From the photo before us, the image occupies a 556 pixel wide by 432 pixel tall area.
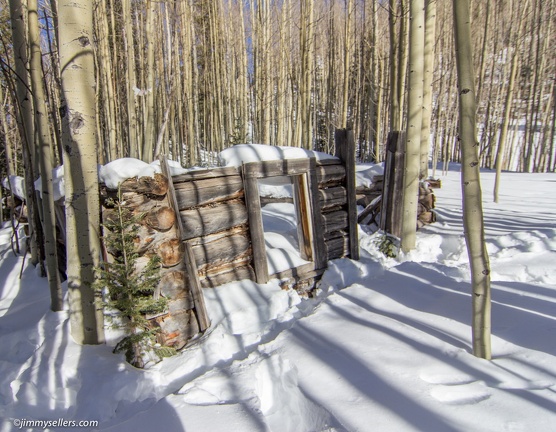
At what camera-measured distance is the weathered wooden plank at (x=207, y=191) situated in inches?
147

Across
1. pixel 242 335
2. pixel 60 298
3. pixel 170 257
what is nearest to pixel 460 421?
pixel 242 335

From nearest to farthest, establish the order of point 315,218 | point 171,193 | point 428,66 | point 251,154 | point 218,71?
point 171,193, point 251,154, point 315,218, point 428,66, point 218,71

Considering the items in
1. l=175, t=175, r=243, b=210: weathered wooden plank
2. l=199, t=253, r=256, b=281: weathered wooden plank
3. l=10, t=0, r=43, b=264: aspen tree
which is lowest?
l=199, t=253, r=256, b=281: weathered wooden plank

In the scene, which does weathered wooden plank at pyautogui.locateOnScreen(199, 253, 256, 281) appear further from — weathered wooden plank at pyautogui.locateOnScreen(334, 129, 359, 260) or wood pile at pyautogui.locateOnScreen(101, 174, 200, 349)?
weathered wooden plank at pyautogui.locateOnScreen(334, 129, 359, 260)

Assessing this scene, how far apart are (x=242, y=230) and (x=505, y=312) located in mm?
2792

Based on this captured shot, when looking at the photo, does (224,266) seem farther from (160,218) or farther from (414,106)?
(414,106)

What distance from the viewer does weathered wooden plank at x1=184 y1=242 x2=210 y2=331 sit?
355cm

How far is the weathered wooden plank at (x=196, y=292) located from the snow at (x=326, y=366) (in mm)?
110

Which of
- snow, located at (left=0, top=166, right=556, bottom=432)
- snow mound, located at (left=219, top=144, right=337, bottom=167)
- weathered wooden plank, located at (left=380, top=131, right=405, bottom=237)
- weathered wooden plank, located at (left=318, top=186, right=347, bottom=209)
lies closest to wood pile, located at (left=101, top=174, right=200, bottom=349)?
snow, located at (left=0, top=166, right=556, bottom=432)

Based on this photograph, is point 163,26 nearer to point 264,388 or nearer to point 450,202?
point 450,202

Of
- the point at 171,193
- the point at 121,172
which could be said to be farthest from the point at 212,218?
the point at 121,172

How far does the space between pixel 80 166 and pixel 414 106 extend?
431 centimetres

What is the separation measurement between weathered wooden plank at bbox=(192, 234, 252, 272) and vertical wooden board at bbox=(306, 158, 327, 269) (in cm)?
110

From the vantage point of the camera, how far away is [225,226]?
414 centimetres
